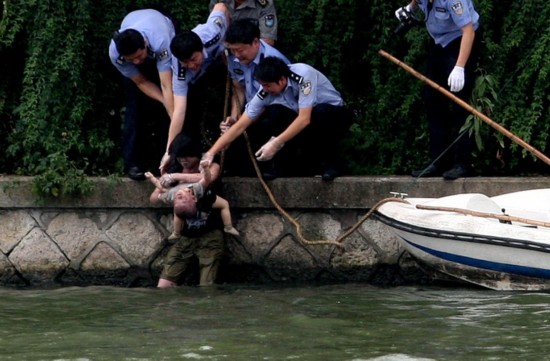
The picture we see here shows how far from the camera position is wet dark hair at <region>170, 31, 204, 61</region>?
11320 mm

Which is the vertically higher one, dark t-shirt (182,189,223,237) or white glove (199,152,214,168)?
white glove (199,152,214,168)

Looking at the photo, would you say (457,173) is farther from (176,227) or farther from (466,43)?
(176,227)

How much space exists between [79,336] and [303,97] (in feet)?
8.86

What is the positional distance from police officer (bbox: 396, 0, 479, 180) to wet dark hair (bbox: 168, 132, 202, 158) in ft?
5.51

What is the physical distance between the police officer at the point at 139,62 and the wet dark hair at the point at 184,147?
0.46 metres

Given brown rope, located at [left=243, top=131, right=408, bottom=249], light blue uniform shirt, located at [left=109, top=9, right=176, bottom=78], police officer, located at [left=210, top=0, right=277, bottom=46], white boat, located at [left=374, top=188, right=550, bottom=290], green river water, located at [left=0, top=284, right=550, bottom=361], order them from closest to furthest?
green river water, located at [left=0, top=284, right=550, bottom=361] → white boat, located at [left=374, top=188, right=550, bottom=290] → brown rope, located at [left=243, top=131, right=408, bottom=249] → light blue uniform shirt, located at [left=109, top=9, right=176, bottom=78] → police officer, located at [left=210, top=0, right=277, bottom=46]

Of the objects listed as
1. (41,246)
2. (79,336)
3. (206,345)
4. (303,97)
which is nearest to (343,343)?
(206,345)

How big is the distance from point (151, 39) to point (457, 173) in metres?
2.46

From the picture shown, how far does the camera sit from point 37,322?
1030cm

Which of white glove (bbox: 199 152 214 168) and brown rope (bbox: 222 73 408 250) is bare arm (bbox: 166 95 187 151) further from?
brown rope (bbox: 222 73 408 250)

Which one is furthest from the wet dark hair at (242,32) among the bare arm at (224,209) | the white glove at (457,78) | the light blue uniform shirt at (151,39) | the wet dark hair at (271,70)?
the white glove at (457,78)

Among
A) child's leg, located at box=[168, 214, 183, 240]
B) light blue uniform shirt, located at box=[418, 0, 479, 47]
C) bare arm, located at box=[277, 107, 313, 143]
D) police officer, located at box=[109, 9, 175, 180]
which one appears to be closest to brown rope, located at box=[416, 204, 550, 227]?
bare arm, located at box=[277, 107, 313, 143]

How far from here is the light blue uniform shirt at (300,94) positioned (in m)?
11.4

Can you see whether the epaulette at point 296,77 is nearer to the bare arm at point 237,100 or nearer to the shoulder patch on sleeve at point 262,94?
the shoulder patch on sleeve at point 262,94
